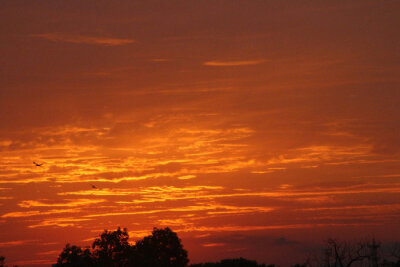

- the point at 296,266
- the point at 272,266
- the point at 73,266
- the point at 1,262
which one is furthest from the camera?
the point at 296,266

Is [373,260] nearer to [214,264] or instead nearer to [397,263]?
[397,263]

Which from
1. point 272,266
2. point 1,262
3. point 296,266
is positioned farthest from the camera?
point 296,266

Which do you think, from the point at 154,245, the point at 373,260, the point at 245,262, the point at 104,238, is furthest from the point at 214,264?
the point at 373,260

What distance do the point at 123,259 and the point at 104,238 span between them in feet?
16.4

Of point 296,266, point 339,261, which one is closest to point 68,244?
point 296,266

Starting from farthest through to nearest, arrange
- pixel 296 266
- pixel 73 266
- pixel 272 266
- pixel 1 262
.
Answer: pixel 296 266
pixel 272 266
pixel 73 266
pixel 1 262

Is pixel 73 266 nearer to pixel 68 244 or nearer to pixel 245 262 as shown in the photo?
pixel 68 244

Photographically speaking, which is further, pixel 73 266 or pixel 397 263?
pixel 397 263

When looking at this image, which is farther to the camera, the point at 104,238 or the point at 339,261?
the point at 339,261

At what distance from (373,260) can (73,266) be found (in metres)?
59.6

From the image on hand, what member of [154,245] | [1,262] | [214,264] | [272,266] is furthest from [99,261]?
[272,266]

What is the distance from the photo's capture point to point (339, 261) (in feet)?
368

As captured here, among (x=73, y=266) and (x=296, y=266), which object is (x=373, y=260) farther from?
(x=73, y=266)

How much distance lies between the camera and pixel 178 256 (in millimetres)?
93125
